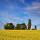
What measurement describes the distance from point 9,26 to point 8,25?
93cm

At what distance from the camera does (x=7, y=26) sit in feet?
145

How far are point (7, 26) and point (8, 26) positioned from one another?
0.30m

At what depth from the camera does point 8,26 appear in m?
44.2

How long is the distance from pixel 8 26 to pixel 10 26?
0.77 meters

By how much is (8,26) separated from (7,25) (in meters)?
0.57

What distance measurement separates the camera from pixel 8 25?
1779 inches

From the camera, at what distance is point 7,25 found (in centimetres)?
4459

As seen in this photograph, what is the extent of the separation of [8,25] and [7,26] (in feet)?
3.65

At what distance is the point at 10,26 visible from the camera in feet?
144

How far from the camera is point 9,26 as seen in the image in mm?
44375

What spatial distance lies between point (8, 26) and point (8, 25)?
101cm

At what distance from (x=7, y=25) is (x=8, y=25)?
645 mm

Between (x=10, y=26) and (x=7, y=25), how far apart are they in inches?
50.7

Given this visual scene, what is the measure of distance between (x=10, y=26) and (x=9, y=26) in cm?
71
